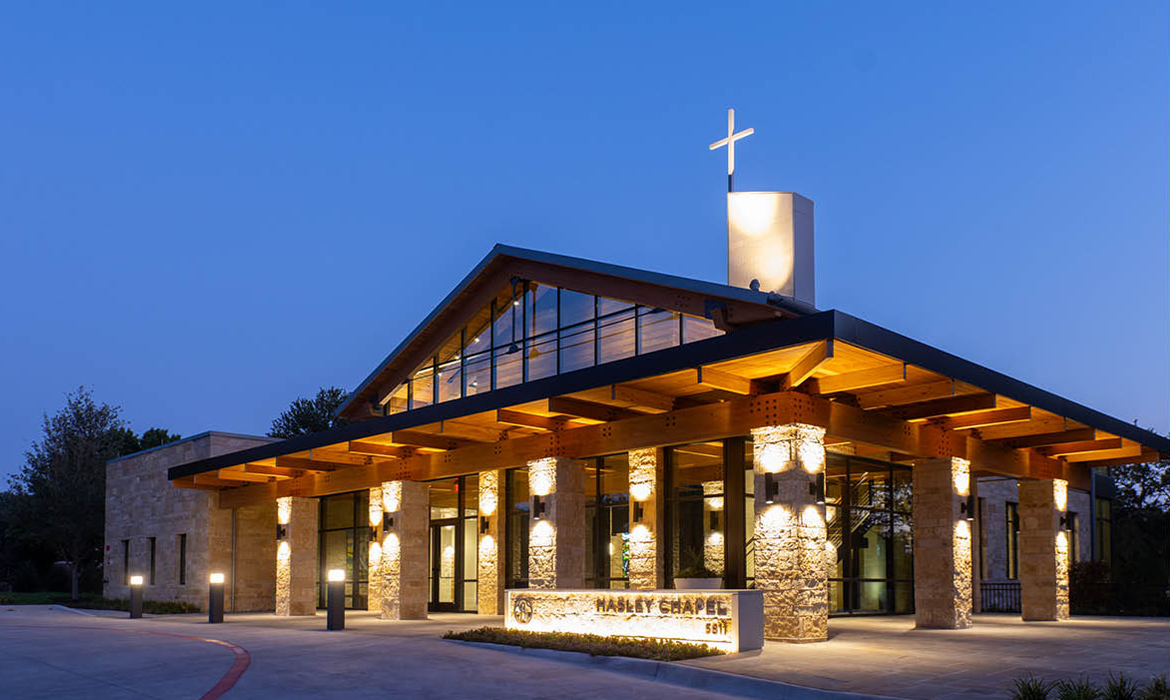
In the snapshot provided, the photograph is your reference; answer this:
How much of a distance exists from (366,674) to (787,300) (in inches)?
353

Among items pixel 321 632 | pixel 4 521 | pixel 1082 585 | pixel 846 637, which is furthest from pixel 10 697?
pixel 4 521

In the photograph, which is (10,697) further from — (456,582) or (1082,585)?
(1082,585)

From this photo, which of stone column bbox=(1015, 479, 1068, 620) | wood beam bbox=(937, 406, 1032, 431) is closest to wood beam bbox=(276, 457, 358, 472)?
wood beam bbox=(937, 406, 1032, 431)

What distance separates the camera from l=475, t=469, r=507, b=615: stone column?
2286 centimetres

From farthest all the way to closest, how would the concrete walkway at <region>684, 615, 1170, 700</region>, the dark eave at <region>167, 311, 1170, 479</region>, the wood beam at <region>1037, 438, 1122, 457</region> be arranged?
1. the wood beam at <region>1037, 438, 1122, 457</region>
2. the dark eave at <region>167, 311, 1170, 479</region>
3. the concrete walkway at <region>684, 615, 1170, 700</region>

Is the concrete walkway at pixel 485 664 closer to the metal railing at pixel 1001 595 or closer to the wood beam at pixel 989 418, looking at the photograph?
the wood beam at pixel 989 418

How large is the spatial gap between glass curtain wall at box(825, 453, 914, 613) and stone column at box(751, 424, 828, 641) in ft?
17.6

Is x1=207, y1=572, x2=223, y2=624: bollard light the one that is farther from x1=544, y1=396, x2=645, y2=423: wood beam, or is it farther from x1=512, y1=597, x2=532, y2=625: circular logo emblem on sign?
x1=544, y1=396, x2=645, y2=423: wood beam

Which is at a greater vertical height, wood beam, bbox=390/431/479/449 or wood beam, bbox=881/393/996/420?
wood beam, bbox=881/393/996/420

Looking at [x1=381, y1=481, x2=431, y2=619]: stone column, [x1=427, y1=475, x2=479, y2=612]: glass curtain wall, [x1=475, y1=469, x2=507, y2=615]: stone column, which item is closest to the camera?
[x1=381, y1=481, x2=431, y2=619]: stone column

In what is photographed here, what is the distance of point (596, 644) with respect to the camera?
14305mm

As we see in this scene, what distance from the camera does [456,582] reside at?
2491cm

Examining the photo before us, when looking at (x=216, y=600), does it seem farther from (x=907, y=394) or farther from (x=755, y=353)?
(x=907, y=394)

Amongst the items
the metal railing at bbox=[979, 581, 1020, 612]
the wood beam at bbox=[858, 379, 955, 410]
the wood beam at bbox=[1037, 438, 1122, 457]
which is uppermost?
the wood beam at bbox=[858, 379, 955, 410]
